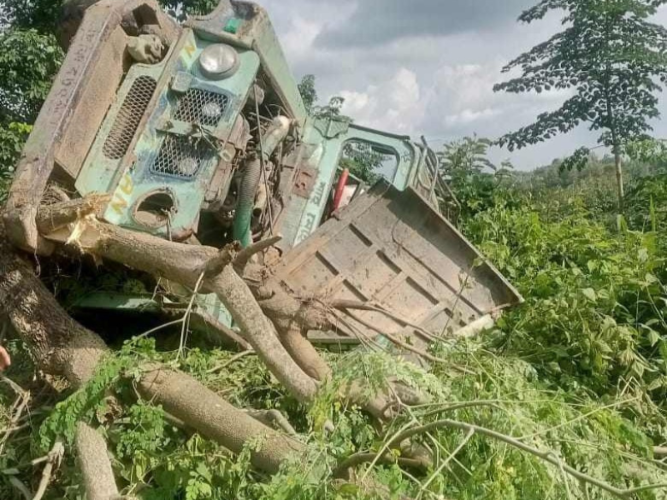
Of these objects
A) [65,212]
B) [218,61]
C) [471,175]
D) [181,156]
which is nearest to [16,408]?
[65,212]

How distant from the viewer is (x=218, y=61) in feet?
14.5

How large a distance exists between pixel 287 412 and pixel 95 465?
89 cm

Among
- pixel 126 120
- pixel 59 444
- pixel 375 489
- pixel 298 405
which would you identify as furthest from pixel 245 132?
pixel 375 489

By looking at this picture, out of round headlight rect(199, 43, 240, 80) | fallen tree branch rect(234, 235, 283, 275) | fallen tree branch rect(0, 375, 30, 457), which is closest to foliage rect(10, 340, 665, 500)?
fallen tree branch rect(0, 375, 30, 457)

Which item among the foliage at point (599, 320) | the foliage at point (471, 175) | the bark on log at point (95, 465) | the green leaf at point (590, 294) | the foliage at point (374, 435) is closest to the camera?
the foliage at point (374, 435)

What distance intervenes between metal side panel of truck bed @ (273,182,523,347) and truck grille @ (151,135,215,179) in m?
0.76

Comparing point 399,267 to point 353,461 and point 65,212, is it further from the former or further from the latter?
point 353,461

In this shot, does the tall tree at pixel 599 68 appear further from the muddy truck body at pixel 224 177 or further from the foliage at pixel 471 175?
the muddy truck body at pixel 224 177

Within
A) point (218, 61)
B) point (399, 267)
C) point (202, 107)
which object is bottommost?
point (399, 267)

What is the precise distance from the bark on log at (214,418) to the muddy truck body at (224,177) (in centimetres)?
67

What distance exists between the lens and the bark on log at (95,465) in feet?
9.60

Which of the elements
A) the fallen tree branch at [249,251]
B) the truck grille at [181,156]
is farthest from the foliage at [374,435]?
the truck grille at [181,156]

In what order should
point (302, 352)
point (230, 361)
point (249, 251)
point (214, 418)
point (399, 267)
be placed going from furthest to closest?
point (399, 267) < point (230, 361) < point (302, 352) < point (249, 251) < point (214, 418)

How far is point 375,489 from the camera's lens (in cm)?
249
